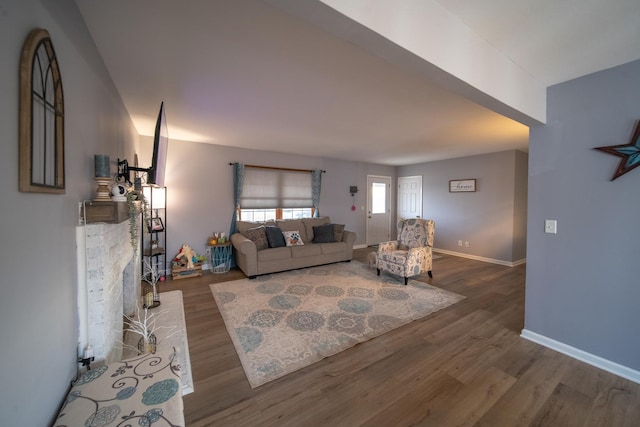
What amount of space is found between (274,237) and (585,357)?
12.9 feet

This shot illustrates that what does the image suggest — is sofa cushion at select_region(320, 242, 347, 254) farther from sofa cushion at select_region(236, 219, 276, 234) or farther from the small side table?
the small side table

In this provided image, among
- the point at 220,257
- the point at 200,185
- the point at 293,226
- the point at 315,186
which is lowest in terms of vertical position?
the point at 220,257

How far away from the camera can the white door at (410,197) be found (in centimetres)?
648

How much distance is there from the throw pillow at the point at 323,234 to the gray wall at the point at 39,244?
3.73 metres

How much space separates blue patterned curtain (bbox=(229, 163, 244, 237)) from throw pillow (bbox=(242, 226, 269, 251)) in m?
0.49

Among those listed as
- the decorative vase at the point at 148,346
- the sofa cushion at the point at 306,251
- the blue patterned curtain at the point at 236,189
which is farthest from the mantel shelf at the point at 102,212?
the blue patterned curtain at the point at 236,189

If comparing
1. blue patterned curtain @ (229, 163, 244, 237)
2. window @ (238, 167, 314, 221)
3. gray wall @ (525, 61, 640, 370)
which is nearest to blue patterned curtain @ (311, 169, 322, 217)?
window @ (238, 167, 314, 221)

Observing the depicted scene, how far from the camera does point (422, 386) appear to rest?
1724mm

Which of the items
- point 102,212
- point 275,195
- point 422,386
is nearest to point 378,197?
point 275,195

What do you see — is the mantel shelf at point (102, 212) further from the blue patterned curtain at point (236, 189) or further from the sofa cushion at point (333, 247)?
the sofa cushion at point (333, 247)

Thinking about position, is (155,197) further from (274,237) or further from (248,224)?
(274,237)

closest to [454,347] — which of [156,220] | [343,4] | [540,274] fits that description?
[540,274]

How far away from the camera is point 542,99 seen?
7.17 ft

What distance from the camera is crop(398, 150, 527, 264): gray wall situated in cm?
480
